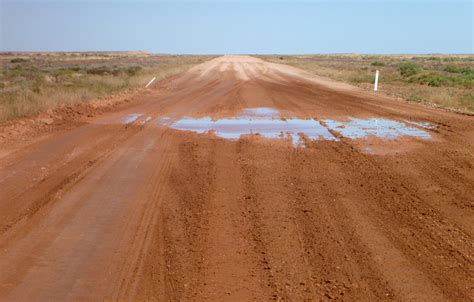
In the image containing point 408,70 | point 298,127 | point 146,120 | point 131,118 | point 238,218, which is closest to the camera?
point 238,218

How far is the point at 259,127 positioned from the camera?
14.8 m

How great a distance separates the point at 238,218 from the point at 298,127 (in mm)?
8175

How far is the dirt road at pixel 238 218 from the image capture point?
5066 mm

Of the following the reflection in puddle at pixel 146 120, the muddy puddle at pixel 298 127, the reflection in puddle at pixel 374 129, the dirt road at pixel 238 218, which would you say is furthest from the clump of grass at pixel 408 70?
the dirt road at pixel 238 218

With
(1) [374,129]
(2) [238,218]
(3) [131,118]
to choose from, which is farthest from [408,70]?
(2) [238,218]

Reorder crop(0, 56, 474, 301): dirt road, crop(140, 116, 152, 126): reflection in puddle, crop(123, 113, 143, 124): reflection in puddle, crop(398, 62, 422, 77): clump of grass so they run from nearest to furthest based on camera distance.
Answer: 1. crop(0, 56, 474, 301): dirt road
2. crop(140, 116, 152, 126): reflection in puddle
3. crop(123, 113, 143, 124): reflection in puddle
4. crop(398, 62, 422, 77): clump of grass

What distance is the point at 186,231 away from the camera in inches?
254

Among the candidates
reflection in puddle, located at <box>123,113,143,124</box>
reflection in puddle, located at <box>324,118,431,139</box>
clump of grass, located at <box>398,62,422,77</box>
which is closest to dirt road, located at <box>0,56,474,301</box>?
reflection in puddle, located at <box>324,118,431,139</box>

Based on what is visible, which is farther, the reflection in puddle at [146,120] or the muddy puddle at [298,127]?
the reflection in puddle at [146,120]

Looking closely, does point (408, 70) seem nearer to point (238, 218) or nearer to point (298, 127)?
point (298, 127)

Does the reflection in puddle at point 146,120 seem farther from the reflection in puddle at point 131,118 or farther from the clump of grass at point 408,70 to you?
the clump of grass at point 408,70

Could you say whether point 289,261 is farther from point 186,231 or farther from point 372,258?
point 186,231

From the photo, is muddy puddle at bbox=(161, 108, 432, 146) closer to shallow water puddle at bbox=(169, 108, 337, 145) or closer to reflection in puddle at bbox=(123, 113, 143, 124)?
shallow water puddle at bbox=(169, 108, 337, 145)

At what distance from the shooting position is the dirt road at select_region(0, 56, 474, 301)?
507 cm
